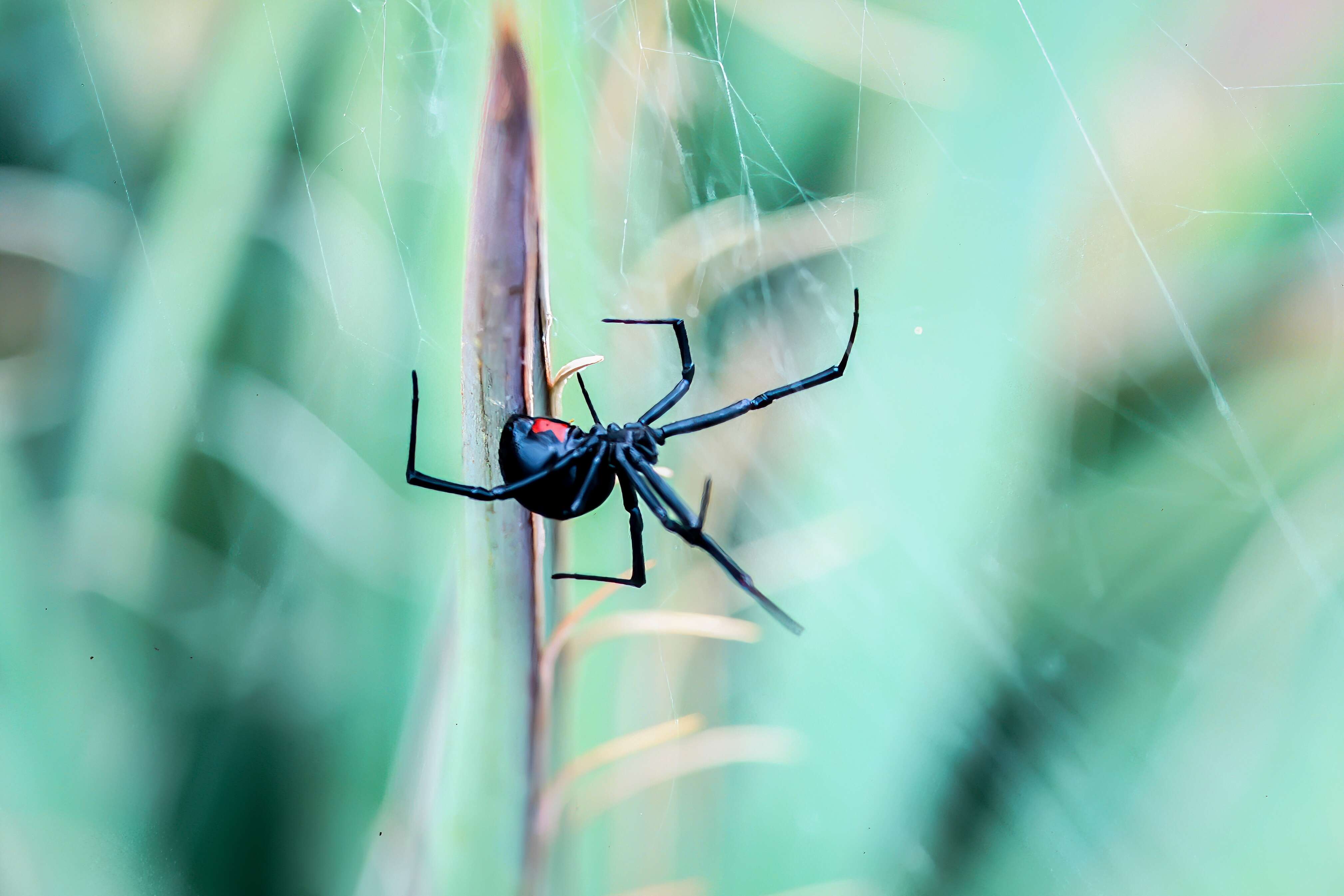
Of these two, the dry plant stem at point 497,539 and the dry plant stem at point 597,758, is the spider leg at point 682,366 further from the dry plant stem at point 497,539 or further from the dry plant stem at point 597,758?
the dry plant stem at point 597,758

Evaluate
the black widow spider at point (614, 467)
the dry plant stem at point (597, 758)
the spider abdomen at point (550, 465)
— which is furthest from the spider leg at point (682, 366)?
the dry plant stem at point (597, 758)

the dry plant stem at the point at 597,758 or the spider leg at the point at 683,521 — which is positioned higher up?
the spider leg at the point at 683,521

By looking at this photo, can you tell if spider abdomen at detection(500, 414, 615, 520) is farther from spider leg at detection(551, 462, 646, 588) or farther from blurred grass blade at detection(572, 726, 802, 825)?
blurred grass blade at detection(572, 726, 802, 825)

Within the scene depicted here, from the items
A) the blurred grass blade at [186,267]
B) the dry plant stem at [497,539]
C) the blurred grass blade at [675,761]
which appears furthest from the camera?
the blurred grass blade at [675,761]

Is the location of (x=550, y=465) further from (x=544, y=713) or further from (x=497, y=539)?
(x=544, y=713)

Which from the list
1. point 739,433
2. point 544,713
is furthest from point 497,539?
point 739,433

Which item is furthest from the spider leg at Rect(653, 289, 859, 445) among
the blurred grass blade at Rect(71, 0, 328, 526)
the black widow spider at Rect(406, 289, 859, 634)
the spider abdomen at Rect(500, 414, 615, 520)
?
the blurred grass blade at Rect(71, 0, 328, 526)
